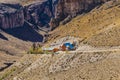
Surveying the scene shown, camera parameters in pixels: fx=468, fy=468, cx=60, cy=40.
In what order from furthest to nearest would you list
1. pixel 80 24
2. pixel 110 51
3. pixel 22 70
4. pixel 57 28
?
pixel 57 28
pixel 80 24
pixel 22 70
pixel 110 51

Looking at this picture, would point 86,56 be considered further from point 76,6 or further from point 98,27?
point 76,6

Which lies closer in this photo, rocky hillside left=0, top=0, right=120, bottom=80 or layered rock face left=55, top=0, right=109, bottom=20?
rocky hillside left=0, top=0, right=120, bottom=80

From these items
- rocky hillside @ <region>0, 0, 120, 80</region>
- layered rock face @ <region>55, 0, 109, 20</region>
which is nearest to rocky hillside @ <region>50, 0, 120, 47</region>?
rocky hillside @ <region>0, 0, 120, 80</region>

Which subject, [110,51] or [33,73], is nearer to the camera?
[110,51]

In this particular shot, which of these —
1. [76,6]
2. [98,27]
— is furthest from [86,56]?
[76,6]

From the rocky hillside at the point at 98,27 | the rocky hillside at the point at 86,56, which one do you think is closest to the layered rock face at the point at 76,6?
the rocky hillside at the point at 98,27

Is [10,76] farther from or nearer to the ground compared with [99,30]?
nearer to the ground

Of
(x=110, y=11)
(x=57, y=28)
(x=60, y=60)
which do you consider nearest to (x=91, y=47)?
(x=60, y=60)

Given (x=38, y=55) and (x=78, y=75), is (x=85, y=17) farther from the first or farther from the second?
(x=78, y=75)

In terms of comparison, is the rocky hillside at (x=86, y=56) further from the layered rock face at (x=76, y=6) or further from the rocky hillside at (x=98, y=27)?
the layered rock face at (x=76, y=6)

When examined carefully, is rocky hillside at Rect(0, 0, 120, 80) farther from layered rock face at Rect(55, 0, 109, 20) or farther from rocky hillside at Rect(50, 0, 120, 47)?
layered rock face at Rect(55, 0, 109, 20)

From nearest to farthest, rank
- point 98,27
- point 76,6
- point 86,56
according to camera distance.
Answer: point 86,56, point 98,27, point 76,6
